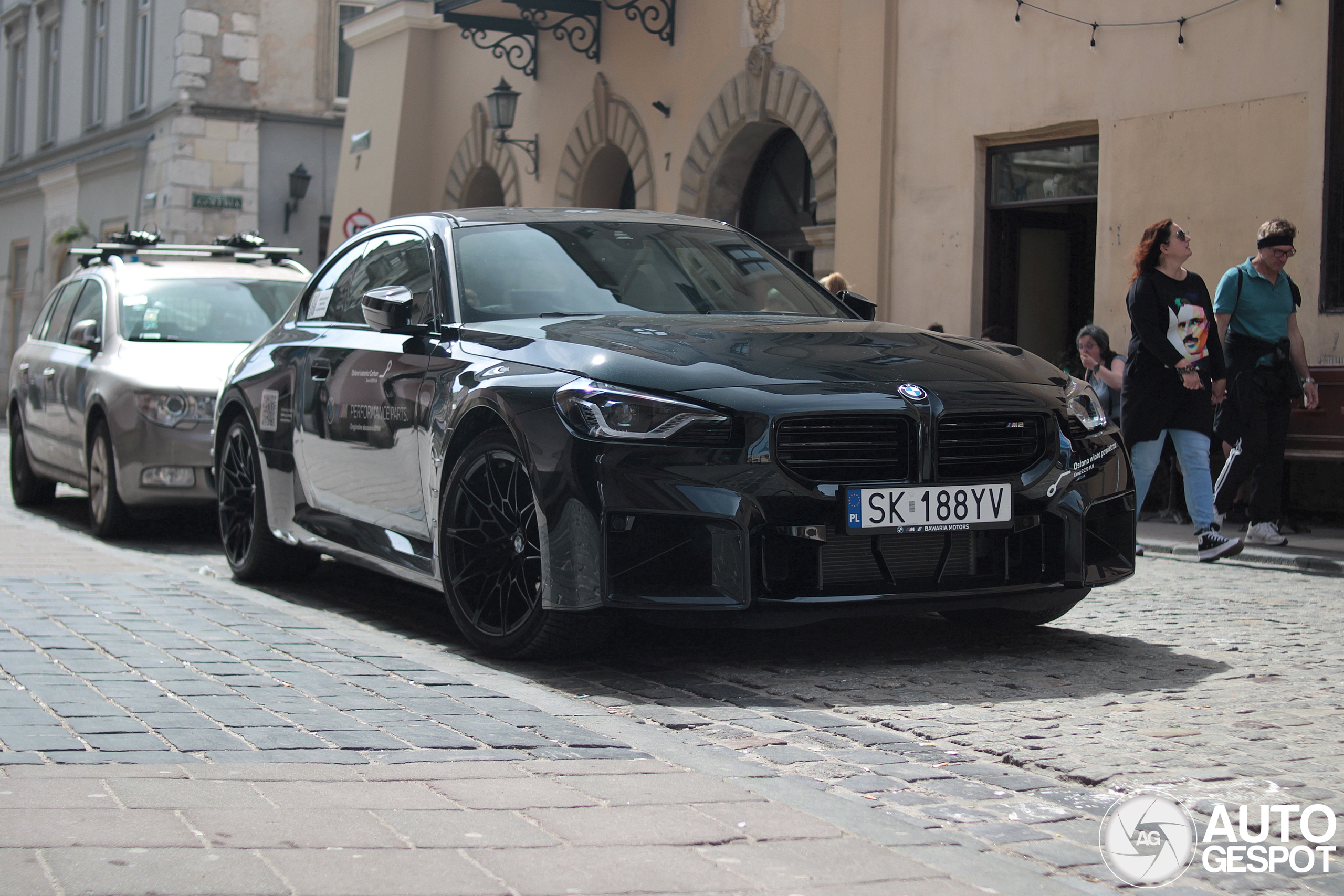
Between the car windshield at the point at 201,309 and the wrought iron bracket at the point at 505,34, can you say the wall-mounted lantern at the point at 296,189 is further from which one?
the car windshield at the point at 201,309

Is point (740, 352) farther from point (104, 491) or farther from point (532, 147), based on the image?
point (532, 147)

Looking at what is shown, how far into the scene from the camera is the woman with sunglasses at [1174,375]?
8.84 metres

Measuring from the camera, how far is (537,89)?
2153 centimetres

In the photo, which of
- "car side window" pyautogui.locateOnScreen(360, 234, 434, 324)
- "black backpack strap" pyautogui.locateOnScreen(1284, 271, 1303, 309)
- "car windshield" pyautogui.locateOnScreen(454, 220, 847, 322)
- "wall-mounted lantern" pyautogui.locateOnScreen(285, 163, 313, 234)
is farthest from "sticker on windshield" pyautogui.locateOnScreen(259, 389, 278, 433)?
"wall-mounted lantern" pyautogui.locateOnScreen(285, 163, 313, 234)

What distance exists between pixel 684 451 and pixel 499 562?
2.93 feet

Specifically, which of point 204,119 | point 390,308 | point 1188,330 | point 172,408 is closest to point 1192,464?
point 1188,330

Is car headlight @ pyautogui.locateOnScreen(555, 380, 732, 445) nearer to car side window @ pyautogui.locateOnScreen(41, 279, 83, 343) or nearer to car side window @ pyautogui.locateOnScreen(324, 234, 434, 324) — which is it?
car side window @ pyautogui.locateOnScreen(324, 234, 434, 324)

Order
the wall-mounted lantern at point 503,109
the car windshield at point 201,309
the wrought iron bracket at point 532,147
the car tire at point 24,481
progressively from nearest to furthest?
the car windshield at point 201,309 → the car tire at point 24,481 → the wall-mounted lantern at point 503,109 → the wrought iron bracket at point 532,147

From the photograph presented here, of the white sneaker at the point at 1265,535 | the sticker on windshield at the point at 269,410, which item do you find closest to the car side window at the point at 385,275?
the sticker on windshield at the point at 269,410

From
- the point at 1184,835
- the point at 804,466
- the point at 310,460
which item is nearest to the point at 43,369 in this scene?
the point at 310,460

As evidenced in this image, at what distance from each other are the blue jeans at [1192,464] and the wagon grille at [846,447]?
13.2 feet

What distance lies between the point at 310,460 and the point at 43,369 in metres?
5.44

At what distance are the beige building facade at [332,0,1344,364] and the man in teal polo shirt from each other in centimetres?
134

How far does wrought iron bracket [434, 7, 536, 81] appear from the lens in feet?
67.5
